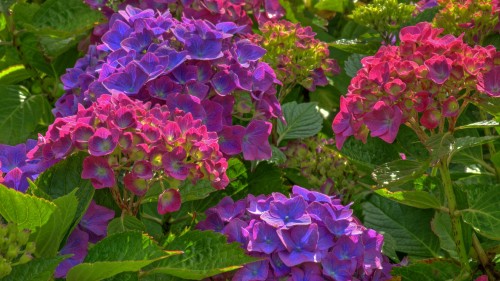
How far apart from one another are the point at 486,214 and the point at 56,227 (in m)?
0.80

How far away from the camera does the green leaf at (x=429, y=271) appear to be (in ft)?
5.65

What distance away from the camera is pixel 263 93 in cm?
187

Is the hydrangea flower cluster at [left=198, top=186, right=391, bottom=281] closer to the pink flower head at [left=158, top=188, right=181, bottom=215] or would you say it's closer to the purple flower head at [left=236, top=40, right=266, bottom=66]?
the pink flower head at [left=158, top=188, right=181, bottom=215]

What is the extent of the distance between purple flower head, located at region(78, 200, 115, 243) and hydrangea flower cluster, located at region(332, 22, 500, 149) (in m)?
0.48

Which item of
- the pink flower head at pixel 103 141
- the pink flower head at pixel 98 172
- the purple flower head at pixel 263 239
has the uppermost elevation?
the pink flower head at pixel 103 141

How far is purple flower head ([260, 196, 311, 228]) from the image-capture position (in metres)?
1.56

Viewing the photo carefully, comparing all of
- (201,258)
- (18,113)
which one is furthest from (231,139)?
(18,113)

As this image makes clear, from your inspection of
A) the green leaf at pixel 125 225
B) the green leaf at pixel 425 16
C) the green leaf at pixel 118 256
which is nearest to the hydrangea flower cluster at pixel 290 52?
the green leaf at pixel 425 16

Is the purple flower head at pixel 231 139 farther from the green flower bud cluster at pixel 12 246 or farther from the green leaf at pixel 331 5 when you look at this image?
the green leaf at pixel 331 5

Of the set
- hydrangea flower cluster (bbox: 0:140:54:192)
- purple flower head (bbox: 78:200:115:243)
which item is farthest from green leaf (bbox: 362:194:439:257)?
hydrangea flower cluster (bbox: 0:140:54:192)

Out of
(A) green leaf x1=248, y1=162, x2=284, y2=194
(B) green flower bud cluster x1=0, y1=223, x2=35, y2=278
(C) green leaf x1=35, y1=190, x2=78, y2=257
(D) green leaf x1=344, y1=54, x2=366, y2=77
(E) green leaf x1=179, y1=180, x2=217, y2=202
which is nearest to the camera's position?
(B) green flower bud cluster x1=0, y1=223, x2=35, y2=278

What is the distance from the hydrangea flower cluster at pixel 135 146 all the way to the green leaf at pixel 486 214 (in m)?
0.50

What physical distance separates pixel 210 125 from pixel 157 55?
6.6 inches

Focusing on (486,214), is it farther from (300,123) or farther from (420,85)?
(300,123)
